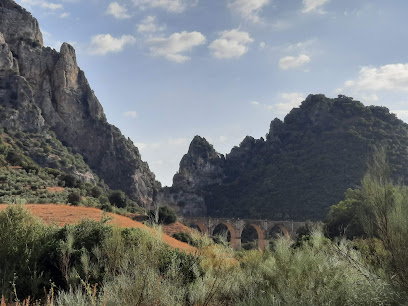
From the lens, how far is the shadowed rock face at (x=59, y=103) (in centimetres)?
7194

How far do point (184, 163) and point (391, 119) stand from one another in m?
73.7

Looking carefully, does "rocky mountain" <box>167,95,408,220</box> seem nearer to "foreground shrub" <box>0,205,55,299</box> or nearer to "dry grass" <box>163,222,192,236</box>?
"dry grass" <box>163,222,192,236</box>

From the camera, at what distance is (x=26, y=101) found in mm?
71750

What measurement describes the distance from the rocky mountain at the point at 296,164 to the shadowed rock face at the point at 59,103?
22.1m

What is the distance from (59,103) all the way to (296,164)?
71760mm

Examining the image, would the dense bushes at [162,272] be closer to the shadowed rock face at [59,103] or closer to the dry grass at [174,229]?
the dry grass at [174,229]

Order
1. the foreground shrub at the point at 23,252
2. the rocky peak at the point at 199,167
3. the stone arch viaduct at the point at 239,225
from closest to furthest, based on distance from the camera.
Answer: the foreground shrub at the point at 23,252
the stone arch viaduct at the point at 239,225
the rocky peak at the point at 199,167

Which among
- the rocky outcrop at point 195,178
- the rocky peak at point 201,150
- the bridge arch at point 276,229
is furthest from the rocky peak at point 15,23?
the bridge arch at point 276,229

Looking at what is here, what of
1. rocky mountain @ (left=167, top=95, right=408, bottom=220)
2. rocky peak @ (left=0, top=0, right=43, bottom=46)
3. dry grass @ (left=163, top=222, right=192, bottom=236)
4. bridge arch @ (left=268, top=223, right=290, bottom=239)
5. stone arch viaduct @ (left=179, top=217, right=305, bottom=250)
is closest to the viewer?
dry grass @ (left=163, top=222, right=192, bottom=236)

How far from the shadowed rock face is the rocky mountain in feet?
72.6

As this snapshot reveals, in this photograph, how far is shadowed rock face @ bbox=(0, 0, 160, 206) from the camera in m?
71.9

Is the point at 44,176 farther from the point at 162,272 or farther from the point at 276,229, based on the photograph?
the point at 276,229

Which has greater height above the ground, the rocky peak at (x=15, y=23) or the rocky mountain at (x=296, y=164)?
the rocky peak at (x=15, y=23)

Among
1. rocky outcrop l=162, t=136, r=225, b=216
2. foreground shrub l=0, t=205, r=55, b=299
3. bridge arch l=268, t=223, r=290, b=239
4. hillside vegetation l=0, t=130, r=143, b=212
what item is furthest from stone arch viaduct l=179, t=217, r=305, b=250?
foreground shrub l=0, t=205, r=55, b=299
